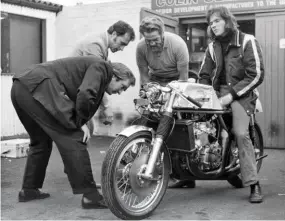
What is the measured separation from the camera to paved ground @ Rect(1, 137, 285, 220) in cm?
392

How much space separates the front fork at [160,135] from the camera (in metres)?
3.77

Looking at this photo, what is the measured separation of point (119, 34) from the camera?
4859 mm

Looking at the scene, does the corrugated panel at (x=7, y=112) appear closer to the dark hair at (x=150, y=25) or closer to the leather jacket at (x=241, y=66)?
the dark hair at (x=150, y=25)

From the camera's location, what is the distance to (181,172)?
13.9ft

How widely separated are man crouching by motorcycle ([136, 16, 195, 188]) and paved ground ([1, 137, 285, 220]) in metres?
0.41

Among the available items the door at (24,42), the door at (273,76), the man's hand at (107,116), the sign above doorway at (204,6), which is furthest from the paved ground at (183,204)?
the door at (24,42)

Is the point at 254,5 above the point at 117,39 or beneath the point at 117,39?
above

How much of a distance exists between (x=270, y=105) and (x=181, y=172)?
4.27 meters

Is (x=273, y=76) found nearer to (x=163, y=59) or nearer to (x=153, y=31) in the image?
(x=163, y=59)

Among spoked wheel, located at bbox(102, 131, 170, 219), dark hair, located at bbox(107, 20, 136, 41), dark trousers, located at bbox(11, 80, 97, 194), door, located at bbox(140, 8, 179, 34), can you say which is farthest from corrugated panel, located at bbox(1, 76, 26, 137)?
spoked wheel, located at bbox(102, 131, 170, 219)

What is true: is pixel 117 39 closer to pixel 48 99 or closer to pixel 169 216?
pixel 48 99

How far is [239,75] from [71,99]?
168 centimetres

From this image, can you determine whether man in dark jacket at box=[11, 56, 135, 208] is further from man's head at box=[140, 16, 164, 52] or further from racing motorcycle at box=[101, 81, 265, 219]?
man's head at box=[140, 16, 164, 52]

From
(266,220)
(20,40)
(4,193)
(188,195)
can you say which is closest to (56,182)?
(4,193)
